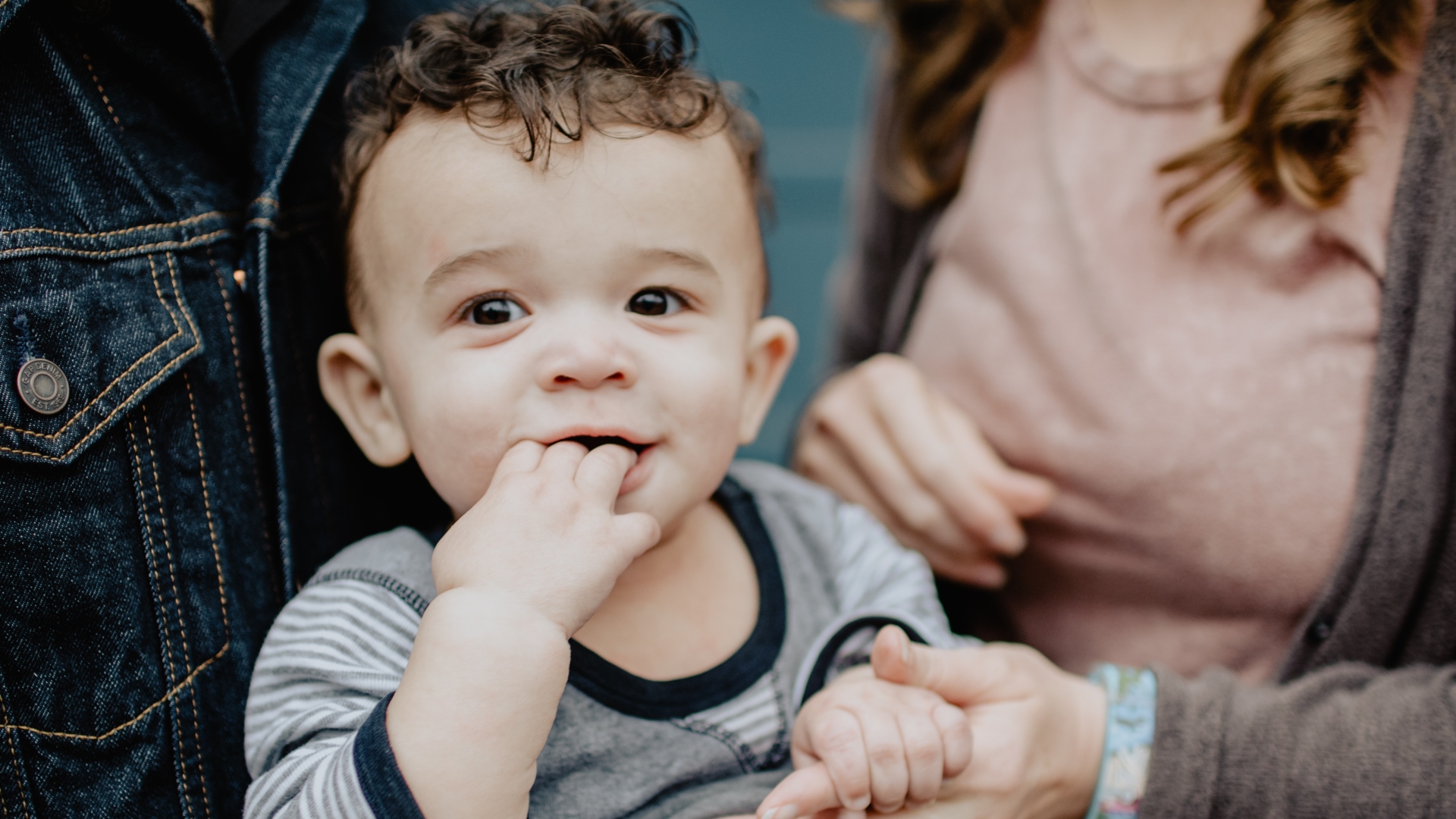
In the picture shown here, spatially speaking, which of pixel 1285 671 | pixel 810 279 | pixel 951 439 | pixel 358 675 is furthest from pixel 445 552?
pixel 810 279

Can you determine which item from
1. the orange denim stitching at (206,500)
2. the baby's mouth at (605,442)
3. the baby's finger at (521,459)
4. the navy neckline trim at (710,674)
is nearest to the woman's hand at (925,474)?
the navy neckline trim at (710,674)

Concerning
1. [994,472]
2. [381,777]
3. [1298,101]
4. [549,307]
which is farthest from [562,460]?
[1298,101]

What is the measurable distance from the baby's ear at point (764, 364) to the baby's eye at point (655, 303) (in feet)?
0.48

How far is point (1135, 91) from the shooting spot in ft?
4.00

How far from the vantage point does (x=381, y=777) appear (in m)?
0.69

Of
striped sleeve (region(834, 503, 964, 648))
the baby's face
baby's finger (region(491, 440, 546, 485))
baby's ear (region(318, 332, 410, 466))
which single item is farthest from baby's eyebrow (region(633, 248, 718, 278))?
striped sleeve (region(834, 503, 964, 648))

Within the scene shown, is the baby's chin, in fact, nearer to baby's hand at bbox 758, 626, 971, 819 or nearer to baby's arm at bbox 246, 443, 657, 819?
baby's arm at bbox 246, 443, 657, 819

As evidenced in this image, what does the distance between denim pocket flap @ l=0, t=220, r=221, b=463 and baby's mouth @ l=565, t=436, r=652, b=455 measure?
0.36 metres

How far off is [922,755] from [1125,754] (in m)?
0.32

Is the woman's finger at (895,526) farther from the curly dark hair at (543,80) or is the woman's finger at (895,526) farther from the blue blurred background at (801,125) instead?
the blue blurred background at (801,125)

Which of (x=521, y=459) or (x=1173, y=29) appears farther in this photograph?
(x=1173, y=29)

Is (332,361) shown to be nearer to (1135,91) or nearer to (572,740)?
(572,740)

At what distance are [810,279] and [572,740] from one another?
270 cm

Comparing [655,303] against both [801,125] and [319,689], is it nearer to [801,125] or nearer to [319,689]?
[319,689]
